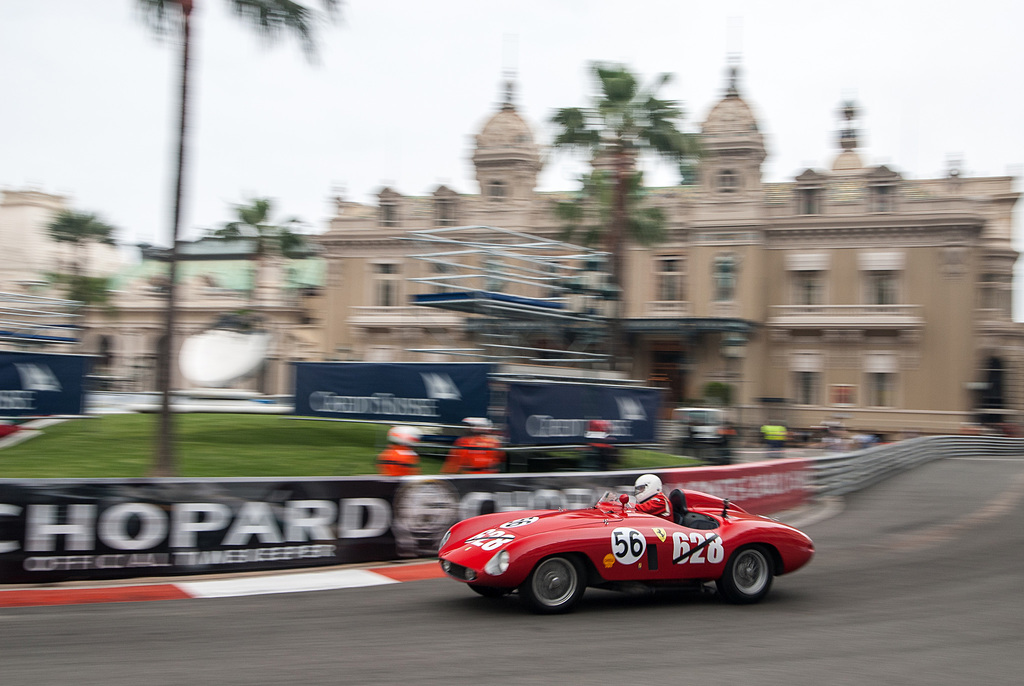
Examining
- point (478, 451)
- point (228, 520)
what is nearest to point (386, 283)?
point (478, 451)

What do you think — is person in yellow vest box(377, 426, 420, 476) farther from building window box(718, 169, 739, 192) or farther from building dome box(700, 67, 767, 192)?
building window box(718, 169, 739, 192)

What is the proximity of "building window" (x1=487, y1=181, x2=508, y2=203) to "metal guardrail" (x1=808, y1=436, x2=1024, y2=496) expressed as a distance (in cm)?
2178

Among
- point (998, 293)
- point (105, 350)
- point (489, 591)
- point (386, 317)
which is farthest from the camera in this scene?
point (105, 350)

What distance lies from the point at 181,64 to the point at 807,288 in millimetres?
33170

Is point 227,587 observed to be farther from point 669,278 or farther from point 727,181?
point 727,181

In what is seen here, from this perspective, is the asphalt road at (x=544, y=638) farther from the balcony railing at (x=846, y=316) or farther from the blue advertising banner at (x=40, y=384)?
the balcony railing at (x=846, y=316)

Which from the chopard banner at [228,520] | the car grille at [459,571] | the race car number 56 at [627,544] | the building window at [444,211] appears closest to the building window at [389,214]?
the building window at [444,211]

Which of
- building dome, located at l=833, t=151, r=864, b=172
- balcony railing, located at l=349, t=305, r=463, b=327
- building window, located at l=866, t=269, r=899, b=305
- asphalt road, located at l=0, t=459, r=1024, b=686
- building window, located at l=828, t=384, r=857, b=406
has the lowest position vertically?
asphalt road, located at l=0, t=459, r=1024, b=686

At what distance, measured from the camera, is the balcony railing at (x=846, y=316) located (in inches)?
1582

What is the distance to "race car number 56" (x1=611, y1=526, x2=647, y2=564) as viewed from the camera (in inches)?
339

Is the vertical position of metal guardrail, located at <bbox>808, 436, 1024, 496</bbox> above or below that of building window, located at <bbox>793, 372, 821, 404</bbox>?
below

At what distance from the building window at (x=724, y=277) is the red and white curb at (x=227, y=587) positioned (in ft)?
108

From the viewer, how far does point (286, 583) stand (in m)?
9.92

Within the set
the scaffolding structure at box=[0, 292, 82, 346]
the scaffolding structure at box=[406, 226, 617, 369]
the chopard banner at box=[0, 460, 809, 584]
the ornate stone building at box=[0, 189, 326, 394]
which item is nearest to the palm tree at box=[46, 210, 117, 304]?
the ornate stone building at box=[0, 189, 326, 394]
